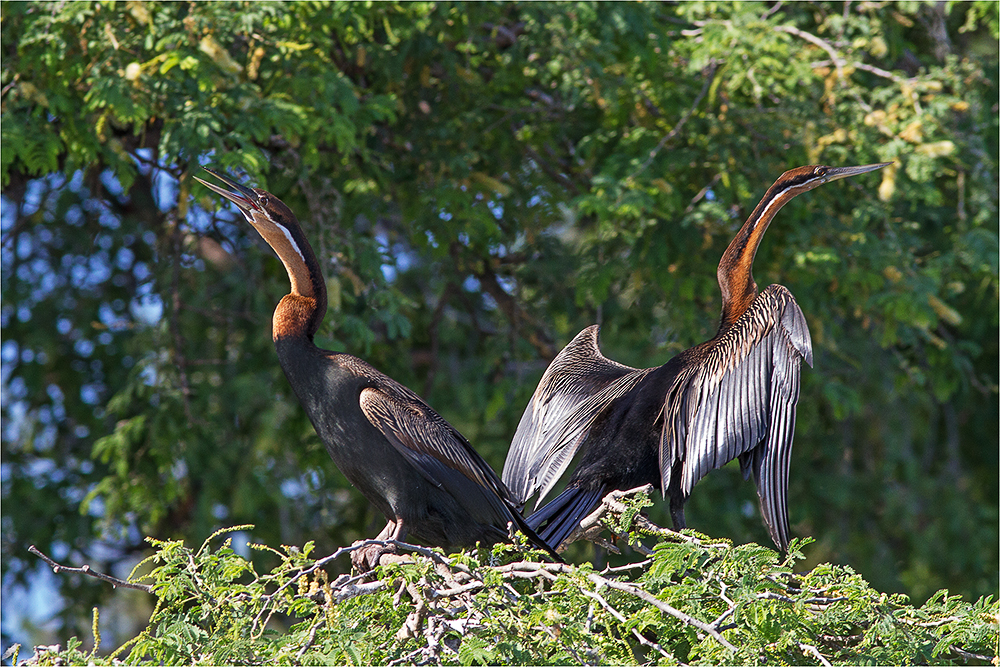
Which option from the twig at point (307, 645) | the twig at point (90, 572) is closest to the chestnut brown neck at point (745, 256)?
the twig at point (307, 645)

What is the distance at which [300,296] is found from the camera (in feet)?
11.7

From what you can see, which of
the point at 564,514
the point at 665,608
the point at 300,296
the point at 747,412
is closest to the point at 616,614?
the point at 665,608

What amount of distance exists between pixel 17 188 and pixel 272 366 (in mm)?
1682

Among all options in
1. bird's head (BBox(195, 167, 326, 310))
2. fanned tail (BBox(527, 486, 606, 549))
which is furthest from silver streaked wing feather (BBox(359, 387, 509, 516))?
bird's head (BBox(195, 167, 326, 310))

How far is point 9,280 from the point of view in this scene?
6824 millimetres

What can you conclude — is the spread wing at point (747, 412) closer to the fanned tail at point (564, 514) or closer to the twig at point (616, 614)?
the fanned tail at point (564, 514)

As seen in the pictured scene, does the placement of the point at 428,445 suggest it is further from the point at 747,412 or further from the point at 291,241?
the point at 747,412

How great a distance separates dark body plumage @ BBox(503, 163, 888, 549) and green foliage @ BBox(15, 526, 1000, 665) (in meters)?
0.86

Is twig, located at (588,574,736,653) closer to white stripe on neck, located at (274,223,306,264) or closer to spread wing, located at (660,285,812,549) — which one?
spread wing, located at (660,285,812,549)

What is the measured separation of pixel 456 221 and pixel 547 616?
10.6 ft

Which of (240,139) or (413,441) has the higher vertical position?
(240,139)

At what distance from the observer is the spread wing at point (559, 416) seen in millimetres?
3961

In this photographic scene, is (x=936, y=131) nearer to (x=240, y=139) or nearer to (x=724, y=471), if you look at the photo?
(x=724, y=471)

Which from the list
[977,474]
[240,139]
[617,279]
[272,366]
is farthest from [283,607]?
[977,474]
